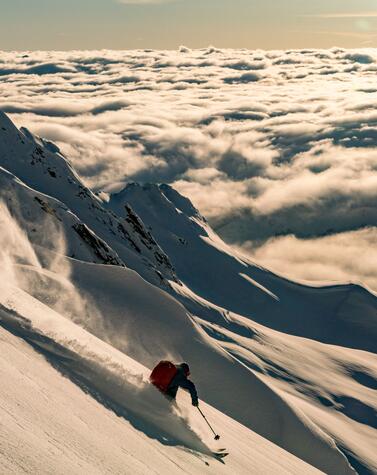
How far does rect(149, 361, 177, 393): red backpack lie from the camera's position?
51.6ft

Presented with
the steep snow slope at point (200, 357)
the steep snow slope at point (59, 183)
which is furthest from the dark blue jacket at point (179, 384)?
the steep snow slope at point (59, 183)

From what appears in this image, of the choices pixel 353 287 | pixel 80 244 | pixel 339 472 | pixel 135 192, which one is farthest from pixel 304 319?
pixel 339 472

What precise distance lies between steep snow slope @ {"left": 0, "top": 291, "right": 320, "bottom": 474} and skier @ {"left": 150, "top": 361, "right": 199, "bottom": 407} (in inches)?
26.5

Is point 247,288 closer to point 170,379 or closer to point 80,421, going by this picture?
point 170,379

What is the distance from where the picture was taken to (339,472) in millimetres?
34719

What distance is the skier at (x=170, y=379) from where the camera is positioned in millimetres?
15727

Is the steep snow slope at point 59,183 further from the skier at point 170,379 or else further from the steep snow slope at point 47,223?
the skier at point 170,379

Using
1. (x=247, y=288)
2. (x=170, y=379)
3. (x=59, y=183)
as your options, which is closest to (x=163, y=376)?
(x=170, y=379)

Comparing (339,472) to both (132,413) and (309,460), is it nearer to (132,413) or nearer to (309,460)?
(309,460)

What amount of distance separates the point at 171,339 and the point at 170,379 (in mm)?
18909

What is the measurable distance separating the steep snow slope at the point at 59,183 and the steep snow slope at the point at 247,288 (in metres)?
33.5

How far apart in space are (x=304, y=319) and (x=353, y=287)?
94.7 feet

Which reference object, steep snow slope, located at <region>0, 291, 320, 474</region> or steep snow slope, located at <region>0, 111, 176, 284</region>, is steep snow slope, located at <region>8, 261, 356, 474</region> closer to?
steep snow slope, located at <region>0, 291, 320, 474</region>

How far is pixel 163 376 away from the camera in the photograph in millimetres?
15953
